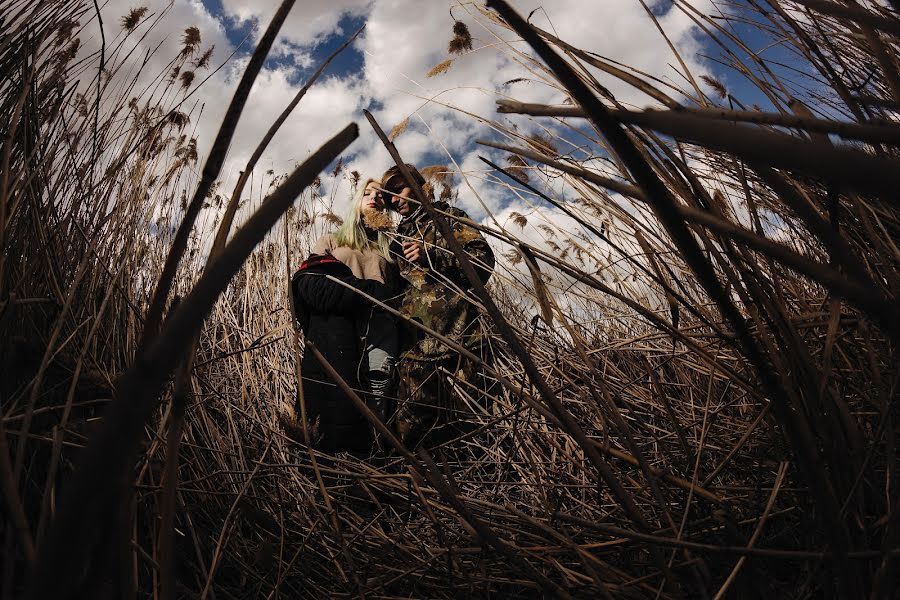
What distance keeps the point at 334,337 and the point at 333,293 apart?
15 centimetres

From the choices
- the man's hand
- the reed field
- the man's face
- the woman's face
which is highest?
the woman's face

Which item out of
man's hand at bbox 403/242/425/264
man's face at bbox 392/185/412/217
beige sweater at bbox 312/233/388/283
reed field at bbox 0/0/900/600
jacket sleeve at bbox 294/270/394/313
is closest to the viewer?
reed field at bbox 0/0/900/600

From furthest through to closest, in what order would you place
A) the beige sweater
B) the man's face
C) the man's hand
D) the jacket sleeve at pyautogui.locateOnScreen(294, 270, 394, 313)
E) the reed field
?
the beige sweater → the jacket sleeve at pyautogui.locateOnScreen(294, 270, 394, 313) → the man's hand → the man's face → the reed field

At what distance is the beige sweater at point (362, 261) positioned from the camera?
198 centimetres

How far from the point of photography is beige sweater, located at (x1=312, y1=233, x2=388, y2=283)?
1.98 m

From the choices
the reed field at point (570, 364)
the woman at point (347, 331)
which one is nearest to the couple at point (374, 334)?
the woman at point (347, 331)

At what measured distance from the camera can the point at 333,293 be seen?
180 cm

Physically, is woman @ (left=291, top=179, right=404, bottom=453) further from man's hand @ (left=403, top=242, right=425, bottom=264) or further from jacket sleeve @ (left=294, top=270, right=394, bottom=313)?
man's hand @ (left=403, top=242, right=425, bottom=264)

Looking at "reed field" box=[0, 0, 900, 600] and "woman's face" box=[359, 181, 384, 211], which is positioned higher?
"woman's face" box=[359, 181, 384, 211]

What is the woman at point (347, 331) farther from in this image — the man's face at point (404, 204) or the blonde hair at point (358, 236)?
the man's face at point (404, 204)

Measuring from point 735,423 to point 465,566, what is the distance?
1.63 feet

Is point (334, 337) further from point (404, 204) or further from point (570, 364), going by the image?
point (570, 364)

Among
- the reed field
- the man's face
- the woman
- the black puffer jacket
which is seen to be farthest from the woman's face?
the reed field

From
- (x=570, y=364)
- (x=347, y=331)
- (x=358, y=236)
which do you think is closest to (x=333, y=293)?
(x=347, y=331)
